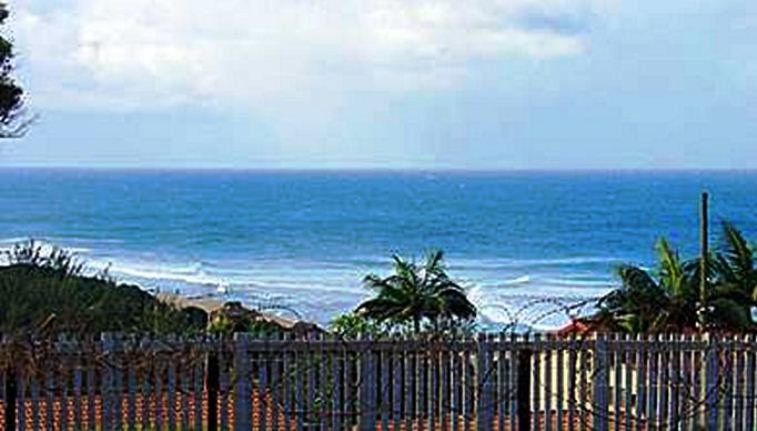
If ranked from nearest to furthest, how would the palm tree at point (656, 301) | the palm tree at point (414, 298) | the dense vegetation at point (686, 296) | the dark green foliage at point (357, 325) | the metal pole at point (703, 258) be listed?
1. the dark green foliage at point (357, 325)
2. the metal pole at point (703, 258)
3. the dense vegetation at point (686, 296)
4. the palm tree at point (656, 301)
5. the palm tree at point (414, 298)

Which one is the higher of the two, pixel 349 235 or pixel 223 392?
pixel 349 235

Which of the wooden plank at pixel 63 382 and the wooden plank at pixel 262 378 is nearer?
the wooden plank at pixel 63 382

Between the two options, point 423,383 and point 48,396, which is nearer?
point 48,396

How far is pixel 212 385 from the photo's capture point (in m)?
11.8

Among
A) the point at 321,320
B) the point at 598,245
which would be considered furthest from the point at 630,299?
the point at 598,245

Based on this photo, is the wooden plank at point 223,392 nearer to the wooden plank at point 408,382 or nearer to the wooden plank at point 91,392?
the wooden plank at point 91,392

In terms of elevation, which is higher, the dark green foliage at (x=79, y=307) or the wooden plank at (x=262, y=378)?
the dark green foliage at (x=79, y=307)

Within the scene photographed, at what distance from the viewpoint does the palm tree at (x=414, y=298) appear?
18625mm

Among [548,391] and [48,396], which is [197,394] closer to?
[48,396]

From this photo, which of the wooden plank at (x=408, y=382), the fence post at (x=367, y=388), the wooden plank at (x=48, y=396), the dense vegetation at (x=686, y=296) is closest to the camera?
the wooden plank at (x=48, y=396)

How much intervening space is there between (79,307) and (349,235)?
238 ft

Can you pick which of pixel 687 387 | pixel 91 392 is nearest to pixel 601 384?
pixel 687 387

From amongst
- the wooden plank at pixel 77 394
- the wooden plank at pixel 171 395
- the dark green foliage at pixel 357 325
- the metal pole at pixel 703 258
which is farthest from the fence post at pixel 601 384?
the metal pole at pixel 703 258

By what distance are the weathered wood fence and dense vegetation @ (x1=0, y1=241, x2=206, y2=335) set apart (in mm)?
2658
